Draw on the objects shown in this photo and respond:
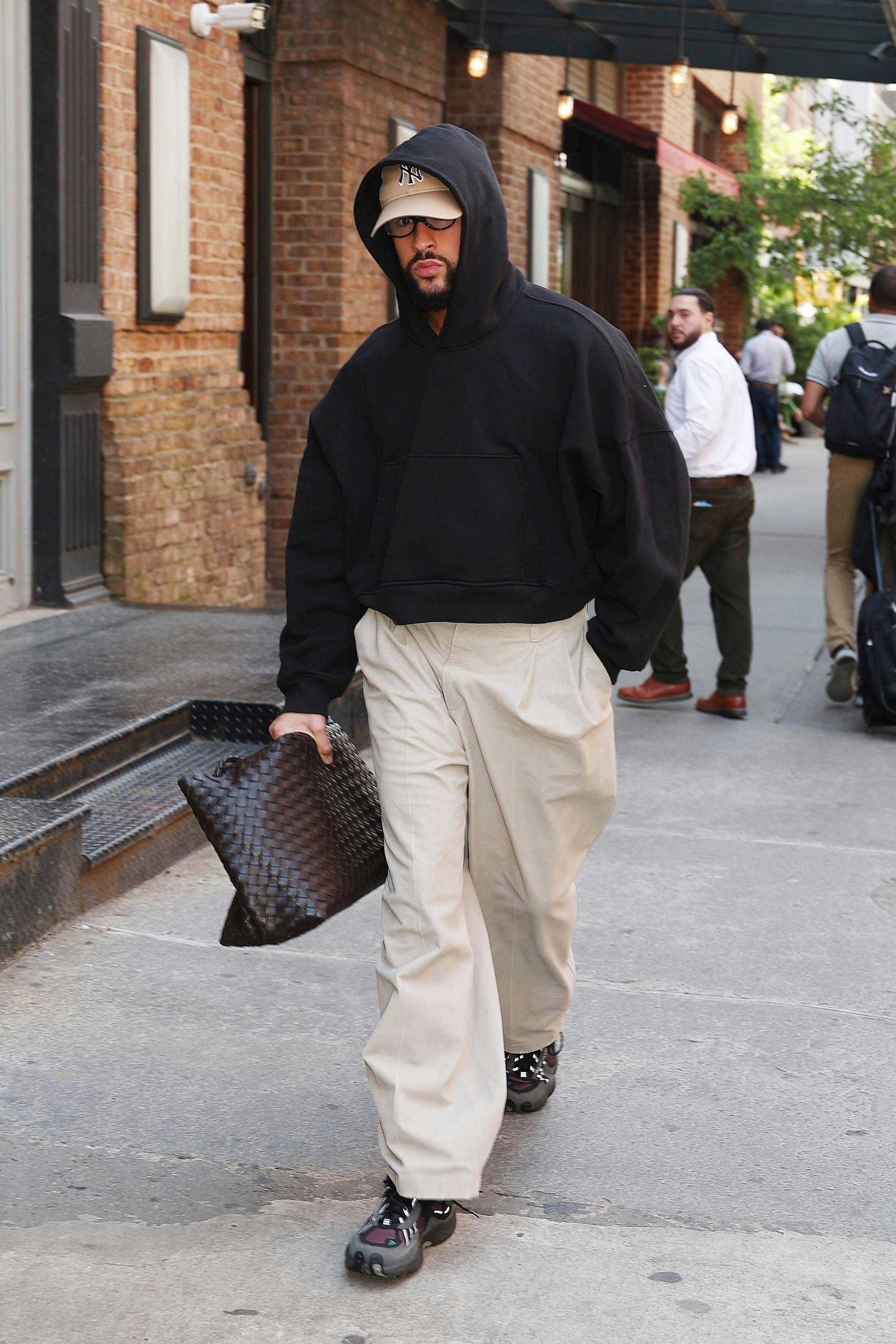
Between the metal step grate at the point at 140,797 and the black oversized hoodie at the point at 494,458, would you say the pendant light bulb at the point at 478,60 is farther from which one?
the black oversized hoodie at the point at 494,458

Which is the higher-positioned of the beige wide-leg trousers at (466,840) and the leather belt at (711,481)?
the leather belt at (711,481)

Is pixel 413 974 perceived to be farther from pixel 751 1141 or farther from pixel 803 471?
pixel 803 471

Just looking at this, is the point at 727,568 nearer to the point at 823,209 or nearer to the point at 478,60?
the point at 478,60

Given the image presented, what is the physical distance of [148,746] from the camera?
230 inches

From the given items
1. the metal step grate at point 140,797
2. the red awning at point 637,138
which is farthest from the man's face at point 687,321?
the red awning at point 637,138

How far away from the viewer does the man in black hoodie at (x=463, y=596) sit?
9.98 ft

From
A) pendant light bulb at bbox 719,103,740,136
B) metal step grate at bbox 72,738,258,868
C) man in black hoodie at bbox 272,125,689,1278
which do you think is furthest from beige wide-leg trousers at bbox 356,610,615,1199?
pendant light bulb at bbox 719,103,740,136

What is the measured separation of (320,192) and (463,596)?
324 inches

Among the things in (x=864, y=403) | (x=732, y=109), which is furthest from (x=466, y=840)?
(x=732, y=109)

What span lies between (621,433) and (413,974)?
3.37 ft

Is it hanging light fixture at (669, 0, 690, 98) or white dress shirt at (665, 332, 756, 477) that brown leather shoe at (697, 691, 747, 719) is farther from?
hanging light fixture at (669, 0, 690, 98)

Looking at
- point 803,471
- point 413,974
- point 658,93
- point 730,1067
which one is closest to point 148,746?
point 730,1067

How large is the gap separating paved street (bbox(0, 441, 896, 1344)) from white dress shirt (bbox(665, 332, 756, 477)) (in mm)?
2378

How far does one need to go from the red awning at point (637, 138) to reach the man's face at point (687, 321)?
320 inches
